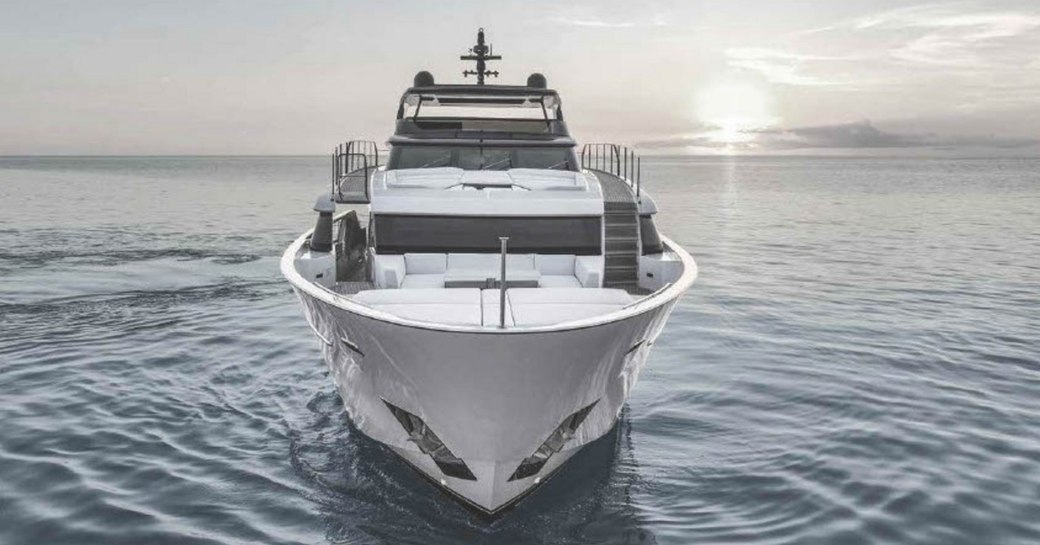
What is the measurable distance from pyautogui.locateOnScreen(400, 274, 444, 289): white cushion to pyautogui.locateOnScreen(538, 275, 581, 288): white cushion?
1275 mm

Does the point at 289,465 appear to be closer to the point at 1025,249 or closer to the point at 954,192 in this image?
the point at 1025,249

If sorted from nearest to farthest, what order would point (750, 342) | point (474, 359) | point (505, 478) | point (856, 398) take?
point (474, 359) < point (505, 478) < point (856, 398) < point (750, 342)

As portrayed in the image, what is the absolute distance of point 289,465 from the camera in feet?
31.8

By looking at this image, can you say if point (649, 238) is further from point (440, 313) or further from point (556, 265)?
point (440, 313)

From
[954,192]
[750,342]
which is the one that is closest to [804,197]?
[954,192]

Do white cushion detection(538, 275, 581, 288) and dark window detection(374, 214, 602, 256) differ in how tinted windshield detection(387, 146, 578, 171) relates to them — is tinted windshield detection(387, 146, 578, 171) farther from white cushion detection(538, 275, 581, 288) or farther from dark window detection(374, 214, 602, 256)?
white cushion detection(538, 275, 581, 288)

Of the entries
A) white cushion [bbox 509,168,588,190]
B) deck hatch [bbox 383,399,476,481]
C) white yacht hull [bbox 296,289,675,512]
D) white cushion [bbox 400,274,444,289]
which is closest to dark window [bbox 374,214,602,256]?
white cushion [bbox 400,274,444,289]

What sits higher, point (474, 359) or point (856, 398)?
point (474, 359)

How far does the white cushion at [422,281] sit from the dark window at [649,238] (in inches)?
131

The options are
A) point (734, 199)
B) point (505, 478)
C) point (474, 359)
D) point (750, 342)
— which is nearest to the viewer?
point (474, 359)

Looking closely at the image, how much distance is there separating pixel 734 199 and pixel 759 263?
1725 inches

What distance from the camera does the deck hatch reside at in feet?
26.8

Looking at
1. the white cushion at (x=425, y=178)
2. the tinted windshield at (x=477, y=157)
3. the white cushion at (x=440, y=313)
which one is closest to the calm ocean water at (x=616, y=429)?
the white cushion at (x=440, y=313)

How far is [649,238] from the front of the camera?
1241cm
